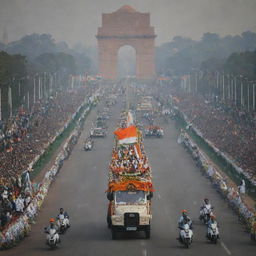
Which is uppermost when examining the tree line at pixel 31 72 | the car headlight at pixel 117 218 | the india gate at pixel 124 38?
the india gate at pixel 124 38

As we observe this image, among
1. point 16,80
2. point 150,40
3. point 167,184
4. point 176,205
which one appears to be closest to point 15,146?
point 167,184

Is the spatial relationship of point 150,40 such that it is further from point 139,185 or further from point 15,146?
point 139,185

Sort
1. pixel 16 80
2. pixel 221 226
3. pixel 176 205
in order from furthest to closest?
1. pixel 16 80
2. pixel 176 205
3. pixel 221 226

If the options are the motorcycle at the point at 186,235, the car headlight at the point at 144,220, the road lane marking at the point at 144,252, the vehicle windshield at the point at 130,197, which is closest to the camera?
the road lane marking at the point at 144,252

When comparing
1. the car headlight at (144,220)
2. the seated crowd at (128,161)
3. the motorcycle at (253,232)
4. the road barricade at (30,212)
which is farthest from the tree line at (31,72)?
the motorcycle at (253,232)

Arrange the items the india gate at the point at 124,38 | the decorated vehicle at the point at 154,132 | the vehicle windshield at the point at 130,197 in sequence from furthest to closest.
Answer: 1. the india gate at the point at 124,38
2. the decorated vehicle at the point at 154,132
3. the vehicle windshield at the point at 130,197

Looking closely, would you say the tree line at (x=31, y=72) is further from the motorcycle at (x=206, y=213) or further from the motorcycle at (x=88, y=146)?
the motorcycle at (x=206, y=213)
